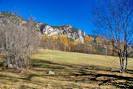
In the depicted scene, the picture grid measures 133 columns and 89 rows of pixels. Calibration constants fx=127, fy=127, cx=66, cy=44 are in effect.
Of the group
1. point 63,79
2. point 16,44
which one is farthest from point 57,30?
point 63,79

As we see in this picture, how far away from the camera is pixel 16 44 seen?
951 cm

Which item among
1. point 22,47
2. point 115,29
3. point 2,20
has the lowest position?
point 22,47

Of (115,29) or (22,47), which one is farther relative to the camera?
(115,29)

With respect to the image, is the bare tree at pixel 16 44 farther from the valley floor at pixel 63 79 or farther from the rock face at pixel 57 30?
the rock face at pixel 57 30

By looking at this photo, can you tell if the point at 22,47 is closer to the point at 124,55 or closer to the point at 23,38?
the point at 23,38

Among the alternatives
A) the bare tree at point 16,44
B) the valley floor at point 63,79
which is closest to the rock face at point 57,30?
the bare tree at point 16,44

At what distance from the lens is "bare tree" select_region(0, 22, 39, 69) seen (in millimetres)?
9602

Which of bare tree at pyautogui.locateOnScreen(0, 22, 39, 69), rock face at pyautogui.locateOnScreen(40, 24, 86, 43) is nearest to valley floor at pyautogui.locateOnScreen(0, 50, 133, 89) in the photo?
bare tree at pyautogui.locateOnScreen(0, 22, 39, 69)

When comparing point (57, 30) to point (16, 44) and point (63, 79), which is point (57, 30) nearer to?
point (16, 44)

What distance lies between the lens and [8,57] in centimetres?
1019

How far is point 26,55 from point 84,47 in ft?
222

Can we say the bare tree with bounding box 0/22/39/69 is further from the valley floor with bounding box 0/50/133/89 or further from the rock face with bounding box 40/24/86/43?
the rock face with bounding box 40/24/86/43

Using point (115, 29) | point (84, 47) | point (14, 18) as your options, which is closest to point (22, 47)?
point (14, 18)

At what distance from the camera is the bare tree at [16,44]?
9.60 m
